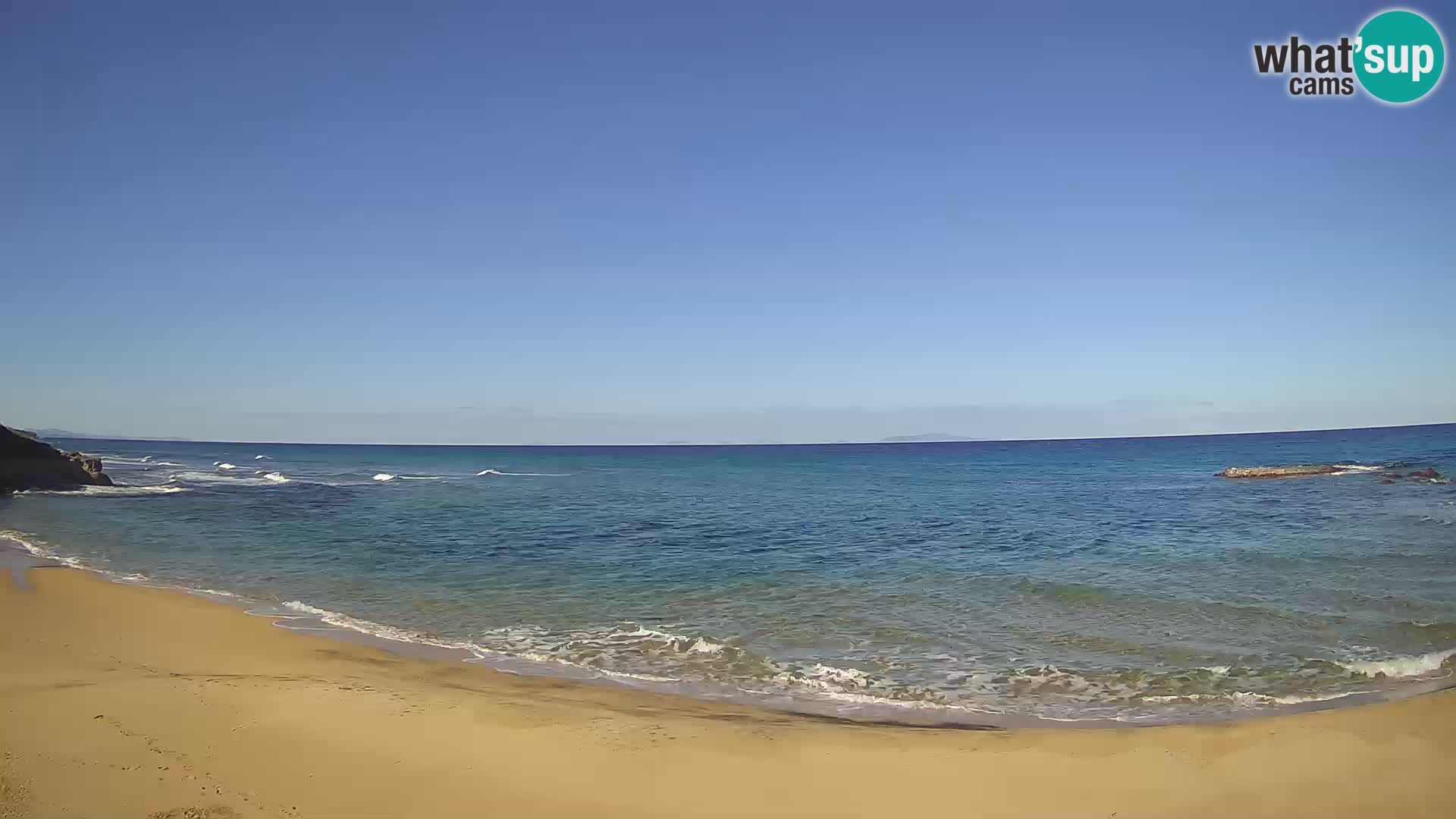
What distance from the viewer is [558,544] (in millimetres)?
22281

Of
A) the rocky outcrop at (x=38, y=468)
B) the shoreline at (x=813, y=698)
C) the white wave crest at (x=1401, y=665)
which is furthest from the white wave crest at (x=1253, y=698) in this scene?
the rocky outcrop at (x=38, y=468)

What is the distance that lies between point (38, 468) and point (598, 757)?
44.2m

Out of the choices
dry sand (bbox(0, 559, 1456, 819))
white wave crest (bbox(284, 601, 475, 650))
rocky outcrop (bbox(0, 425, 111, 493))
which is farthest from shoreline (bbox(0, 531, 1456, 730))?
rocky outcrop (bbox(0, 425, 111, 493))

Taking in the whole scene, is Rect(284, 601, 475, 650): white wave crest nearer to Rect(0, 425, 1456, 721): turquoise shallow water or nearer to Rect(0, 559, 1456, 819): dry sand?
Rect(0, 425, 1456, 721): turquoise shallow water

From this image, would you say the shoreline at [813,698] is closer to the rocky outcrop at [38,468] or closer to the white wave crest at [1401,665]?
the white wave crest at [1401,665]

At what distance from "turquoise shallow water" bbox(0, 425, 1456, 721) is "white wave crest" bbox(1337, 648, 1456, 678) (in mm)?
68

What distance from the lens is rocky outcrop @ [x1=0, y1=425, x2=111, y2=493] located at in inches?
1414

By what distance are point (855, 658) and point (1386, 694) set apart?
6277 millimetres

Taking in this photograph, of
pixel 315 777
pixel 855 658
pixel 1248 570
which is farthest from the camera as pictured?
pixel 1248 570

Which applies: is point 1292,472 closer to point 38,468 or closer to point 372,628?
point 372,628

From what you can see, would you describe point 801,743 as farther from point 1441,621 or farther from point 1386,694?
point 1441,621

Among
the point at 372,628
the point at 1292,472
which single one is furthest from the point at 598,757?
the point at 1292,472

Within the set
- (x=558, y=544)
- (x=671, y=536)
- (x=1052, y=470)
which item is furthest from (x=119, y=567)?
(x=1052, y=470)

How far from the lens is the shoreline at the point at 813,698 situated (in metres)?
8.52
